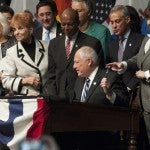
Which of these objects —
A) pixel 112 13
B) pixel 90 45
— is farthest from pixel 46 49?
pixel 112 13

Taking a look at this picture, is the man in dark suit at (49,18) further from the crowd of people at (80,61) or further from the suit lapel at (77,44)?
the suit lapel at (77,44)

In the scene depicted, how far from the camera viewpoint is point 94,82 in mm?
4605

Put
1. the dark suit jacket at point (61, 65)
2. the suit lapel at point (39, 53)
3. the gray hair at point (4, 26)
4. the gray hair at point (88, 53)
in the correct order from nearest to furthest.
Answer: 1. the gray hair at point (88, 53)
2. the dark suit jacket at point (61, 65)
3. the suit lapel at point (39, 53)
4. the gray hair at point (4, 26)

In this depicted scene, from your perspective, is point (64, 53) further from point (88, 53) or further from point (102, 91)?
point (102, 91)

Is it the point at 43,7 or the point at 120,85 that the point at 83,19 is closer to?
the point at 43,7

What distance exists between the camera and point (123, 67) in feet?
14.9

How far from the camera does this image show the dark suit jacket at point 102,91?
14.9 feet

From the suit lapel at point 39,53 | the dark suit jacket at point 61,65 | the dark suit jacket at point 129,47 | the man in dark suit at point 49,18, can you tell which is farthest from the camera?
the man in dark suit at point 49,18

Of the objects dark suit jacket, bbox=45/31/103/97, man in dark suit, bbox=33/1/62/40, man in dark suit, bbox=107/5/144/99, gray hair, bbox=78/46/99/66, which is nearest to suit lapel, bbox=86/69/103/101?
gray hair, bbox=78/46/99/66

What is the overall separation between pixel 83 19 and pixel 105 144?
168 cm

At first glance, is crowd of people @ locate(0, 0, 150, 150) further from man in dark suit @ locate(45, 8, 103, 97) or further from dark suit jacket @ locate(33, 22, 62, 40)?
dark suit jacket @ locate(33, 22, 62, 40)

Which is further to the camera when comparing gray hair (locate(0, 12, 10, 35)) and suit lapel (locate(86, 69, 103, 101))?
gray hair (locate(0, 12, 10, 35))

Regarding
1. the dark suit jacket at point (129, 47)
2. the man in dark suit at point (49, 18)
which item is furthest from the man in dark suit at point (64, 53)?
the man in dark suit at point (49, 18)

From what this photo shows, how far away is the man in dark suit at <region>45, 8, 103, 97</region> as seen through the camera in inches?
190
